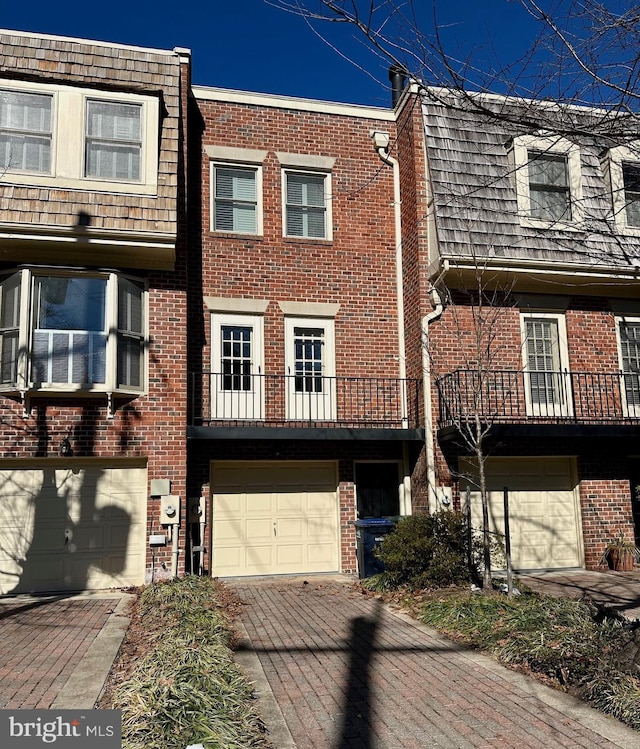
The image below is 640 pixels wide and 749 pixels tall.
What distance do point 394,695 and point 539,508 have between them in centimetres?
801

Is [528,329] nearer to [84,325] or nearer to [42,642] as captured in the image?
[84,325]

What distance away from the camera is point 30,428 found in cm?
1073

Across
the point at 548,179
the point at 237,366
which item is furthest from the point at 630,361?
the point at 237,366

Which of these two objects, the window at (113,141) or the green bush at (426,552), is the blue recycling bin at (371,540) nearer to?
the green bush at (426,552)

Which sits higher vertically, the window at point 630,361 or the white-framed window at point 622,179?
the white-framed window at point 622,179

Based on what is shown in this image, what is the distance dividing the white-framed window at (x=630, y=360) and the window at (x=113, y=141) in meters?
9.63

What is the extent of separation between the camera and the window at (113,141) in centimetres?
1136

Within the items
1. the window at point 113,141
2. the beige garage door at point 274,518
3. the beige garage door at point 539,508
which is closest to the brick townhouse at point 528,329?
the beige garage door at point 539,508

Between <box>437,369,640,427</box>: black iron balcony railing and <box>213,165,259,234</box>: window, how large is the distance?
481 centimetres

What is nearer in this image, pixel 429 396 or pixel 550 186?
pixel 429 396

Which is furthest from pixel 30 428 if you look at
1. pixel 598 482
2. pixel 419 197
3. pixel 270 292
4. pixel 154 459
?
pixel 598 482

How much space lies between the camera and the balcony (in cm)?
1206

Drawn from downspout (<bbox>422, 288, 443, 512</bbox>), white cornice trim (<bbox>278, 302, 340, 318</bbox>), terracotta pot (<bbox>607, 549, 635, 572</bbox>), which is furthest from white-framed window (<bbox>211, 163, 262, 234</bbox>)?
terracotta pot (<bbox>607, 549, 635, 572</bbox>)

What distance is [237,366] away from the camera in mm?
12680
